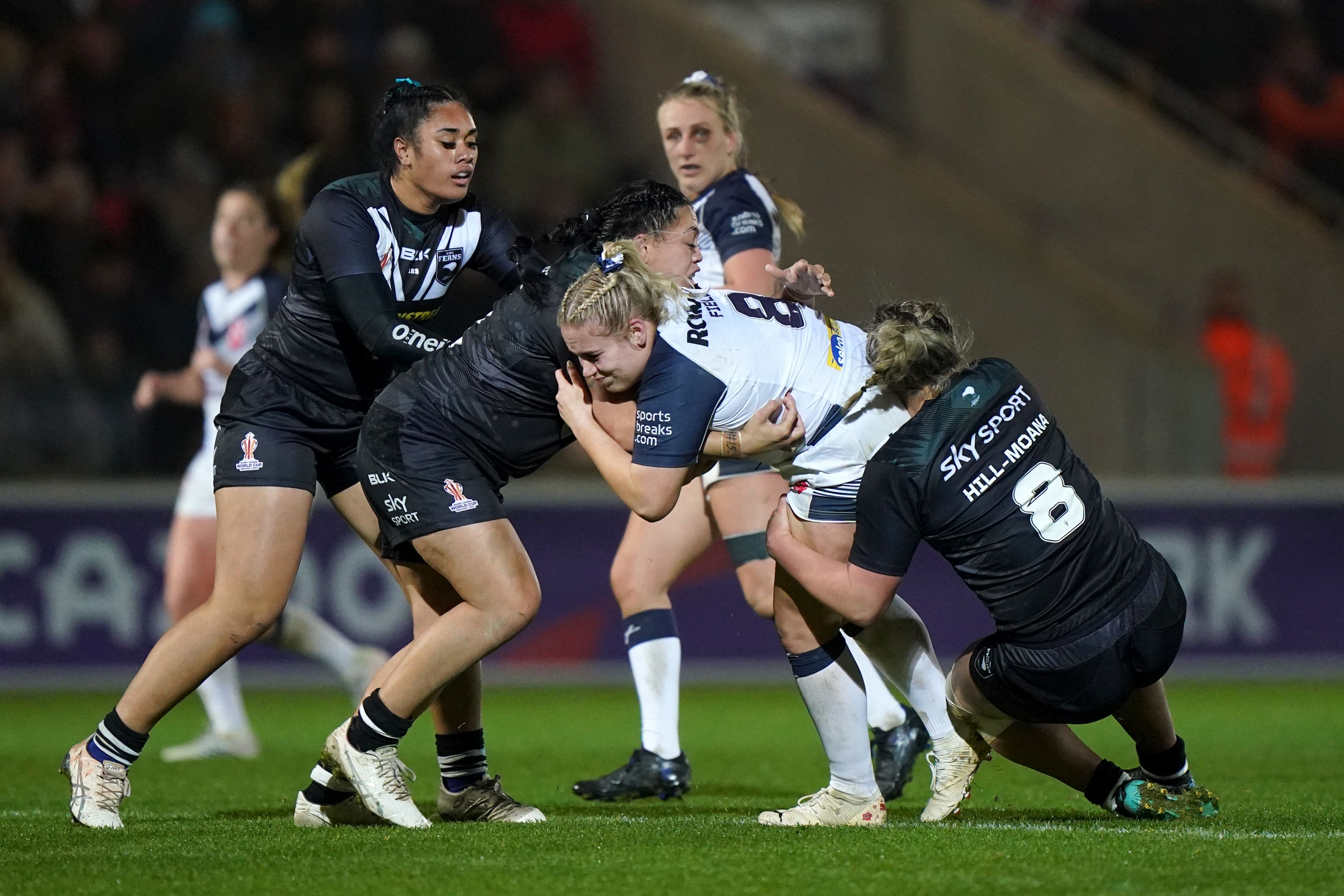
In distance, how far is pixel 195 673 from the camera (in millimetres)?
5070

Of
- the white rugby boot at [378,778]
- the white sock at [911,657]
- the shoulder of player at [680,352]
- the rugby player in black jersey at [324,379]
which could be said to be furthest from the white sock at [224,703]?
the shoulder of player at [680,352]

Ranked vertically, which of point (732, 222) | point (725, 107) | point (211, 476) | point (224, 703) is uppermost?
point (725, 107)

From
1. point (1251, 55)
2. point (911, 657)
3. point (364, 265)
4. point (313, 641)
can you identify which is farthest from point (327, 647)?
point (1251, 55)

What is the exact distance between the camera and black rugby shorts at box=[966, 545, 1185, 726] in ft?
14.9

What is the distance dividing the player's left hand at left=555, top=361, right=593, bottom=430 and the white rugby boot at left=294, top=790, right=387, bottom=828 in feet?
4.39

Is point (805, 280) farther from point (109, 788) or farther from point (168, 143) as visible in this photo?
point (168, 143)

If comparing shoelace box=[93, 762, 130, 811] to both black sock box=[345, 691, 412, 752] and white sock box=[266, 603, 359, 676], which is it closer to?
black sock box=[345, 691, 412, 752]

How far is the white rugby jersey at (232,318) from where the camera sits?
785 cm

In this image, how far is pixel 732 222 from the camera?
6168mm

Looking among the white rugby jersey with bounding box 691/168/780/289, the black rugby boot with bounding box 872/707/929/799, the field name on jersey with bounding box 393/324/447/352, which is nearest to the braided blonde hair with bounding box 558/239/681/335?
the field name on jersey with bounding box 393/324/447/352

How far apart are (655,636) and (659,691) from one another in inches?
8.1

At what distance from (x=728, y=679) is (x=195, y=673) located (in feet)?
19.8

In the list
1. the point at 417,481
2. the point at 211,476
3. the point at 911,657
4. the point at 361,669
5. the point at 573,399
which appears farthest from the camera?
the point at 361,669

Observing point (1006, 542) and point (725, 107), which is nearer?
point (1006, 542)
